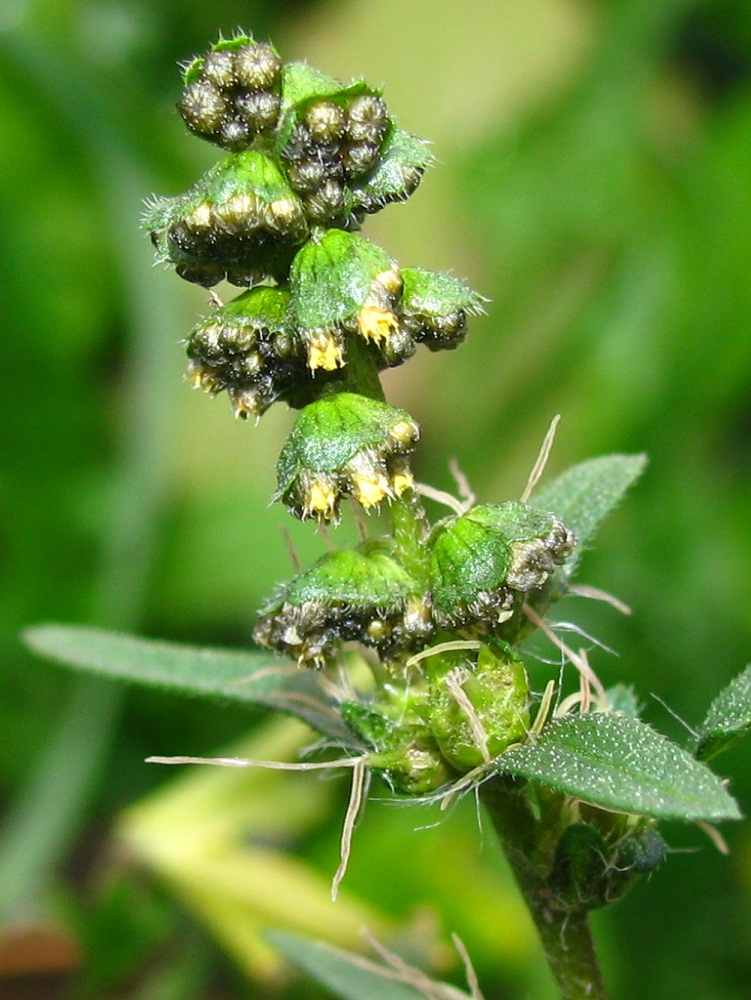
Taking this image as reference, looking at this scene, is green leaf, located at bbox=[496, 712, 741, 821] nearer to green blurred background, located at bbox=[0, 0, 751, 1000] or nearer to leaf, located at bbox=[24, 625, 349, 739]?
leaf, located at bbox=[24, 625, 349, 739]

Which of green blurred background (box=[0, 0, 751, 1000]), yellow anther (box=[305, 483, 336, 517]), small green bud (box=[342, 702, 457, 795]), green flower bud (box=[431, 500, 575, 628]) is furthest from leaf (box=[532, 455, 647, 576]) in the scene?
green blurred background (box=[0, 0, 751, 1000])

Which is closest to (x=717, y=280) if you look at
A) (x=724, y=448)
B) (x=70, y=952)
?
(x=724, y=448)

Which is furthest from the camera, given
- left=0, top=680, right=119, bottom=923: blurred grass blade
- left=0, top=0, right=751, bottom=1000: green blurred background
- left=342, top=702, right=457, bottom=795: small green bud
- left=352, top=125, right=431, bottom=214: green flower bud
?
left=0, top=680, right=119, bottom=923: blurred grass blade

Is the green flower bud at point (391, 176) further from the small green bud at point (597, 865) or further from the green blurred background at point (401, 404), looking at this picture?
the green blurred background at point (401, 404)

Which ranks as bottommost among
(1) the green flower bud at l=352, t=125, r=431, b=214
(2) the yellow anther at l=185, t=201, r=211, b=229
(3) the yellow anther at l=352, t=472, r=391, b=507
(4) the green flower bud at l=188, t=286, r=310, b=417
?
(3) the yellow anther at l=352, t=472, r=391, b=507

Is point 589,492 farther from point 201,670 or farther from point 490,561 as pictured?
point 201,670

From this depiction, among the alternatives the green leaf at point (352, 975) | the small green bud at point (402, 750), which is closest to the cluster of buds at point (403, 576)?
the small green bud at point (402, 750)
